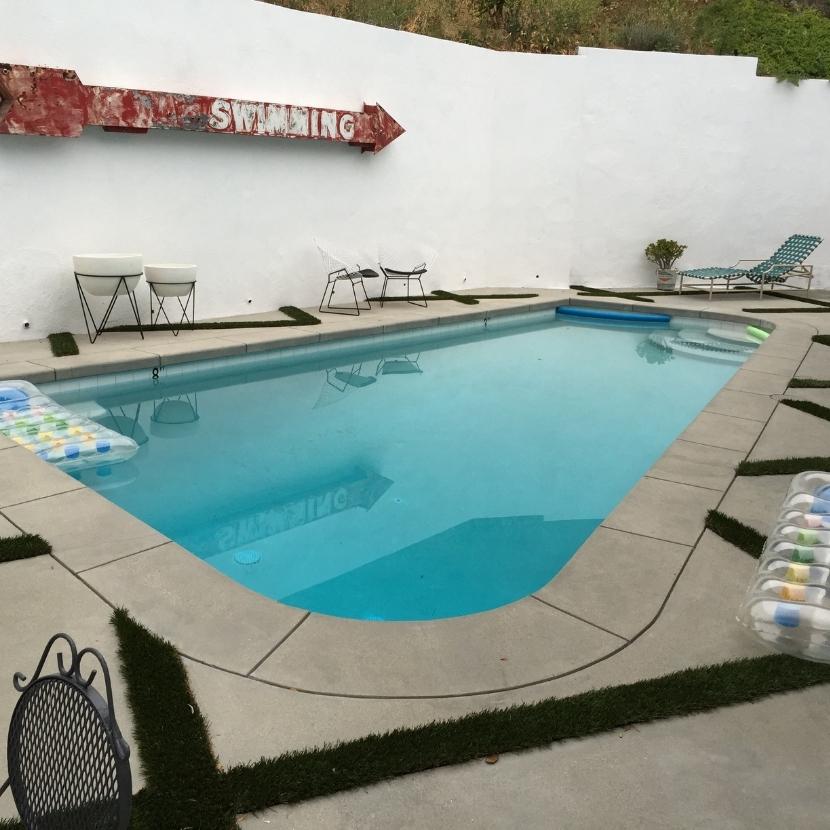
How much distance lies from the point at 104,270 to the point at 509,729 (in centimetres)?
613

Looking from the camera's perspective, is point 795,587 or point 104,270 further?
point 104,270

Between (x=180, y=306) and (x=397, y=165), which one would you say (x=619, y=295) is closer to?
(x=397, y=165)

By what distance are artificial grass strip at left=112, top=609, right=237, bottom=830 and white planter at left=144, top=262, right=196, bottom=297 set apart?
550 centimetres

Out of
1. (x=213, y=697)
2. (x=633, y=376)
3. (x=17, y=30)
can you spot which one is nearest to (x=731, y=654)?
(x=213, y=697)

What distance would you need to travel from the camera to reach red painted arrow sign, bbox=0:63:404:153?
675cm

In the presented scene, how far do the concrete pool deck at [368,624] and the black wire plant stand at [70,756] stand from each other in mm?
718

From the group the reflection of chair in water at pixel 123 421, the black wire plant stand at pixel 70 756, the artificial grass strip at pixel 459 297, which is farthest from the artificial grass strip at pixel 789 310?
the black wire plant stand at pixel 70 756

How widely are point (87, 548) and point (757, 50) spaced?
47.3 ft

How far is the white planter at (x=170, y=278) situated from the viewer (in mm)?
7535

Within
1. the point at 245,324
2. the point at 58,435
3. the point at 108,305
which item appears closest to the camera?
the point at 58,435

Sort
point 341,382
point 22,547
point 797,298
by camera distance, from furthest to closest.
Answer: point 797,298
point 341,382
point 22,547

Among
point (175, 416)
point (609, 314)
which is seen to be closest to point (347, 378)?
point (175, 416)

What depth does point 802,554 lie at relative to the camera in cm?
312

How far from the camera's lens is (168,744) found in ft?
6.93
